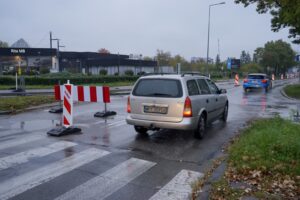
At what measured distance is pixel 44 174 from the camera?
5875 mm

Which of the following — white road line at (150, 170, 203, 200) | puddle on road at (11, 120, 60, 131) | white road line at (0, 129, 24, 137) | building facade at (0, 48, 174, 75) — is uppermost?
building facade at (0, 48, 174, 75)

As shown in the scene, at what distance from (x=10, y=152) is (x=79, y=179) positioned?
243 centimetres

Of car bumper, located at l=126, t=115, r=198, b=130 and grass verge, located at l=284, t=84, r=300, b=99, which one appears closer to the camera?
car bumper, located at l=126, t=115, r=198, b=130

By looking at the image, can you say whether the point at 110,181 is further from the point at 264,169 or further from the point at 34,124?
the point at 34,124

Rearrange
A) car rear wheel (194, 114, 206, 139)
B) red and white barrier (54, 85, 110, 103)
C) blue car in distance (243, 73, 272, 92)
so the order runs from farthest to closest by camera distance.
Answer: blue car in distance (243, 73, 272, 92)
red and white barrier (54, 85, 110, 103)
car rear wheel (194, 114, 206, 139)

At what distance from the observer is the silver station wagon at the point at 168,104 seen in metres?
8.40

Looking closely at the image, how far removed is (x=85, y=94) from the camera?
1234 centimetres

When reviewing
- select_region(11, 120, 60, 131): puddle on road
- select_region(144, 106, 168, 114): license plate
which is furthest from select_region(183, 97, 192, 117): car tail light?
select_region(11, 120, 60, 131): puddle on road

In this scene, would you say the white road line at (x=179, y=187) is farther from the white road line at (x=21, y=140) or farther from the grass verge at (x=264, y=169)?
the white road line at (x=21, y=140)

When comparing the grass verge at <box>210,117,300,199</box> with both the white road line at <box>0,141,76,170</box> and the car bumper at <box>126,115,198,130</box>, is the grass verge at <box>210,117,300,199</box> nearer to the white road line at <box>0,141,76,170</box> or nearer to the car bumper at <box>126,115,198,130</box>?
the car bumper at <box>126,115,198,130</box>

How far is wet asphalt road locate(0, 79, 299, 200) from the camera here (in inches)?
205

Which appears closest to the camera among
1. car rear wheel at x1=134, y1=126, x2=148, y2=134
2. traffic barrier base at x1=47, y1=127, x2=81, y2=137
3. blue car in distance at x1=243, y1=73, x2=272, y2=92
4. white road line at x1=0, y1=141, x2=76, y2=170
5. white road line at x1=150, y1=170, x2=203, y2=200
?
white road line at x1=150, y1=170, x2=203, y2=200

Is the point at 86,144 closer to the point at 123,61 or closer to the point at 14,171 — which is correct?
the point at 14,171

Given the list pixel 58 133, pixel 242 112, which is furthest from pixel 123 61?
pixel 58 133
